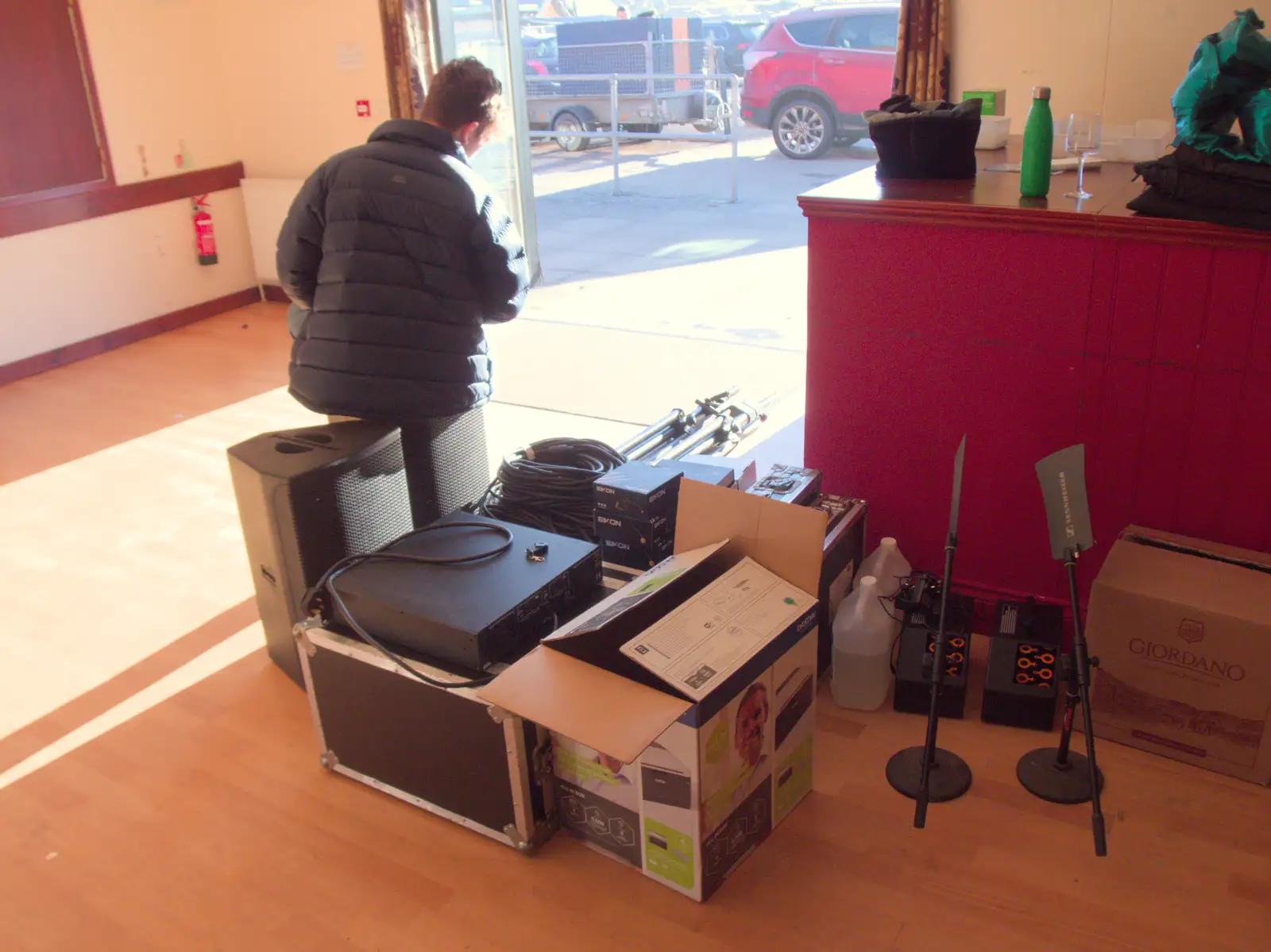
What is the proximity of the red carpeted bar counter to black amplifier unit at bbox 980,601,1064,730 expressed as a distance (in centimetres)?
18

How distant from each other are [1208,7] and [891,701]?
8.09 ft

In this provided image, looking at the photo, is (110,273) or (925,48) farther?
(110,273)

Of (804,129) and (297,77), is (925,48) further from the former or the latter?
(804,129)

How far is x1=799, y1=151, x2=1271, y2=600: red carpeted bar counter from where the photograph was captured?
2275 mm

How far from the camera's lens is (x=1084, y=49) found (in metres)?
3.68

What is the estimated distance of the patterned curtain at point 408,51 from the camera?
519cm

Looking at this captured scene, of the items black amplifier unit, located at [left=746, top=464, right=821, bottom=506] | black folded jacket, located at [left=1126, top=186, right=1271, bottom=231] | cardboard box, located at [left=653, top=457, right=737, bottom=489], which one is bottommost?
black amplifier unit, located at [left=746, top=464, right=821, bottom=506]

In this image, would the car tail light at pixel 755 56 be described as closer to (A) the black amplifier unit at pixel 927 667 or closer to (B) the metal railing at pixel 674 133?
(B) the metal railing at pixel 674 133

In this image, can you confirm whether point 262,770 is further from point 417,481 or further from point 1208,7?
point 1208,7

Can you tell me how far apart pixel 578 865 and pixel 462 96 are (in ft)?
6.00

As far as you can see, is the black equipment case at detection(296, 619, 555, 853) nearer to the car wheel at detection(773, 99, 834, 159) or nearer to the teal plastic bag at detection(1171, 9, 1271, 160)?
the teal plastic bag at detection(1171, 9, 1271, 160)

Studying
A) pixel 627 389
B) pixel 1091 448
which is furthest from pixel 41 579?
pixel 1091 448

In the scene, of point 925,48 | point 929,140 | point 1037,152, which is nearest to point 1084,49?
point 925,48

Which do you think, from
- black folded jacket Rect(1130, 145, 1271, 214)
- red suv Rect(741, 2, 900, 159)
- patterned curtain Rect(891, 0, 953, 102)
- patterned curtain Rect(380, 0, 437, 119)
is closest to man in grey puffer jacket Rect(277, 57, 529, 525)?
black folded jacket Rect(1130, 145, 1271, 214)
